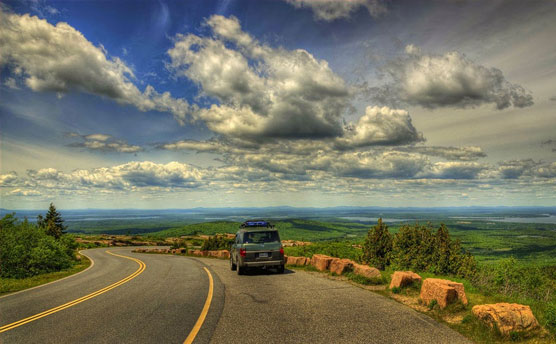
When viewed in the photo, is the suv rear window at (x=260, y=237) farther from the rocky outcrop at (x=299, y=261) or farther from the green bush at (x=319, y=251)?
the green bush at (x=319, y=251)

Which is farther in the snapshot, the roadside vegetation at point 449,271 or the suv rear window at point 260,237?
the suv rear window at point 260,237

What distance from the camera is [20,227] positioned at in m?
23.1

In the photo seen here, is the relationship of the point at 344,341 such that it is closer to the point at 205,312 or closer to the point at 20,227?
the point at 205,312

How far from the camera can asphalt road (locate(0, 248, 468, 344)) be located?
6.07m

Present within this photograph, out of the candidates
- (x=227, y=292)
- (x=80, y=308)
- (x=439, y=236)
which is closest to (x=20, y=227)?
(x=80, y=308)

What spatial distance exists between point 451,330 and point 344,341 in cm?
256

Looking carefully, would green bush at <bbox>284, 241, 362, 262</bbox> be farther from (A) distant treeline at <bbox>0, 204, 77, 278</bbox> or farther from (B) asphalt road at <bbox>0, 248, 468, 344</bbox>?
(B) asphalt road at <bbox>0, 248, 468, 344</bbox>

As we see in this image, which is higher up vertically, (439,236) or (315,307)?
(315,307)

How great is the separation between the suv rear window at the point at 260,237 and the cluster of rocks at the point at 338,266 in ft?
8.99

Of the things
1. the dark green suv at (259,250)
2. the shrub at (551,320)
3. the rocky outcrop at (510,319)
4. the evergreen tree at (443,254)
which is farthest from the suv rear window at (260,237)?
the evergreen tree at (443,254)

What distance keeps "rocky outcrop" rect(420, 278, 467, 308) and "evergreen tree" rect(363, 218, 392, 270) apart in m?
48.5

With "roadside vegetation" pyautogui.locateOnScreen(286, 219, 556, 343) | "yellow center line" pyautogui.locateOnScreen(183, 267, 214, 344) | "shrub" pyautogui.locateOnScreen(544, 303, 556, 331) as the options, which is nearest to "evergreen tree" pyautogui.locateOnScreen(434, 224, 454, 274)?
"roadside vegetation" pyautogui.locateOnScreen(286, 219, 556, 343)

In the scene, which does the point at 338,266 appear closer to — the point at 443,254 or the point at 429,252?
the point at 443,254

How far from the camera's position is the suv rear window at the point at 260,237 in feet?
49.9
